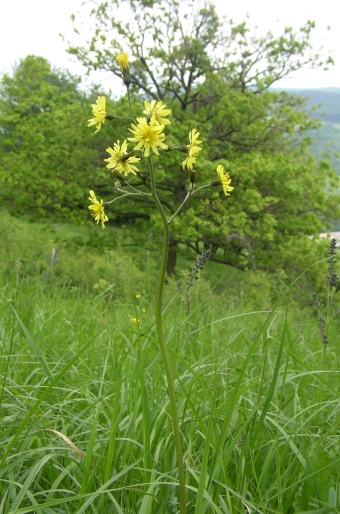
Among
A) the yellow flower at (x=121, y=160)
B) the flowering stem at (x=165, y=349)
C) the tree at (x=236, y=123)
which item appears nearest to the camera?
the flowering stem at (x=165, y=349)

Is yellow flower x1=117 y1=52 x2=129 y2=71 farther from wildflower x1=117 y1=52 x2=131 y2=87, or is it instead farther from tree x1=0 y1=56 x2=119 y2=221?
tree x1=0 y1=56 x2=119 y2=221

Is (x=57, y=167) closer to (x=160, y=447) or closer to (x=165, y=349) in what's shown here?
(x=160, y=447)

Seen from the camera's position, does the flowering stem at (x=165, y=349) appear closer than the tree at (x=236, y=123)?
Yes

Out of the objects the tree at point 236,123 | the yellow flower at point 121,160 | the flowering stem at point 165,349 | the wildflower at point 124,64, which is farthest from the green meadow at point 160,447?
the tree at point 236,123

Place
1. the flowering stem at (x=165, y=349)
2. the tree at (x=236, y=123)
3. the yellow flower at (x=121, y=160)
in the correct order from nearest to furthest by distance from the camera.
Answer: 1. the flowering stem at (x=165, y=349)
2. the yellow flower at (x=121, y=160)
3. the tree at (x=236, y=123)

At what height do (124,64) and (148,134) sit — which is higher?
(124,64)

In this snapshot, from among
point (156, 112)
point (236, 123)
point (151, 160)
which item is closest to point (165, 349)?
point (151, 160)

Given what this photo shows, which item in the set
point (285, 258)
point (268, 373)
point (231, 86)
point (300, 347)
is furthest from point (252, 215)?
point (268, 373)

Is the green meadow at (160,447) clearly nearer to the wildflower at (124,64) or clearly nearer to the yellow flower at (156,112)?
the yellow flower at (156,112)

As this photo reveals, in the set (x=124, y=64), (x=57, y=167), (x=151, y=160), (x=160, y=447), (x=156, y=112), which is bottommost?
(x=160, y=447)

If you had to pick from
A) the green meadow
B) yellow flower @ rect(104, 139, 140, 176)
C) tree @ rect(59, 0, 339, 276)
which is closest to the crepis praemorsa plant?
yellow flower @ rect(104, 139, 140, 176)

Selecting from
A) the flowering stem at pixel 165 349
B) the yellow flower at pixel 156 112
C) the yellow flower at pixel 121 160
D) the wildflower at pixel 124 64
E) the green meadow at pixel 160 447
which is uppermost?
the wildflower at pixel 124 64

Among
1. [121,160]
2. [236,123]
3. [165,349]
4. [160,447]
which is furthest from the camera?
[236,123]

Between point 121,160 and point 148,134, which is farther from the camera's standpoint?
point 121,160
